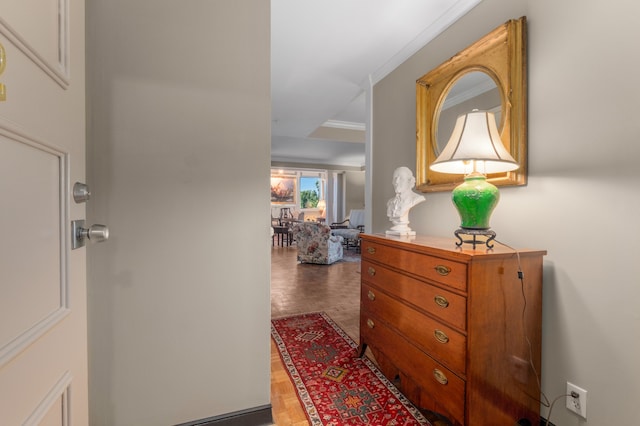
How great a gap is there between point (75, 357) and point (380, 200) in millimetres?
2549

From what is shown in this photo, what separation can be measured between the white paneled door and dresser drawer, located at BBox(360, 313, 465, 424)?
1.33 m

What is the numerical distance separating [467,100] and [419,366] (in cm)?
162

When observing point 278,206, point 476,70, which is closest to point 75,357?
point 476,70

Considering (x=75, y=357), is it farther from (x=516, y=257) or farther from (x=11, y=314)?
(x=516, y=257)

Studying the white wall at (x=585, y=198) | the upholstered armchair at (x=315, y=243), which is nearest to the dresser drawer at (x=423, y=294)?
the white wall at (x=585, y=198)

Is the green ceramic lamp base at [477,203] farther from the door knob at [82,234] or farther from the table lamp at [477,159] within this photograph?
the door knob at [82,234]

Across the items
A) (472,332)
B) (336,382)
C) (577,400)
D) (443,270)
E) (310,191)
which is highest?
(310,191)

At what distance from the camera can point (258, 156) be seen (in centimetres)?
141

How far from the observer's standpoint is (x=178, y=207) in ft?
4.24

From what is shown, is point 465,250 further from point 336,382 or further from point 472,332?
point 336,382

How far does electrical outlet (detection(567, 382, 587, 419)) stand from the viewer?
4.15 ft

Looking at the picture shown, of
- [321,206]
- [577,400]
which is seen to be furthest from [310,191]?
[577,400]

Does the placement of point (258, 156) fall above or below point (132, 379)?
above

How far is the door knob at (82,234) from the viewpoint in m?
0.68
